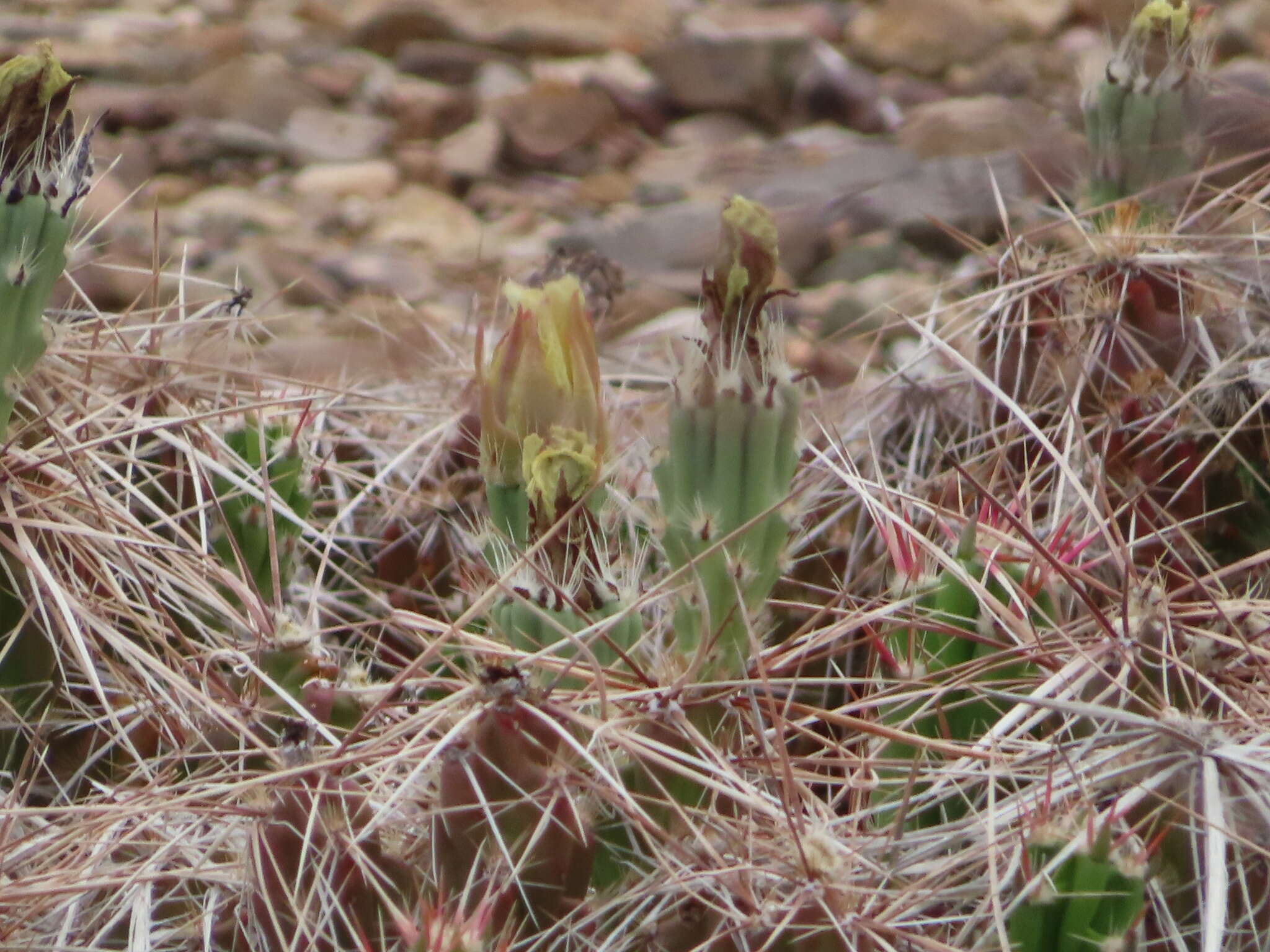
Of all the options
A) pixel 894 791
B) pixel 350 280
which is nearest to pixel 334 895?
pixel 894 791

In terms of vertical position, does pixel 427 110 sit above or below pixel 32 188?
below

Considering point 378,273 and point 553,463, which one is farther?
point 378,273

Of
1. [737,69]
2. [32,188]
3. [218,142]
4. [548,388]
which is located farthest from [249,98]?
[548,388]

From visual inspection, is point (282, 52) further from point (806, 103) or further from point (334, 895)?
point (334, 895)

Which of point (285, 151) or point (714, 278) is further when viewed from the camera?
point (285, 151)

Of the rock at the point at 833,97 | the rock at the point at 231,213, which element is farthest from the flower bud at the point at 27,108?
the rock at the point at 833,97

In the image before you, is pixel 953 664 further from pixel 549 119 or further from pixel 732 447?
pixel 549 119

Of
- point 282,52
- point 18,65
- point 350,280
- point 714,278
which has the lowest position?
point 350,280
